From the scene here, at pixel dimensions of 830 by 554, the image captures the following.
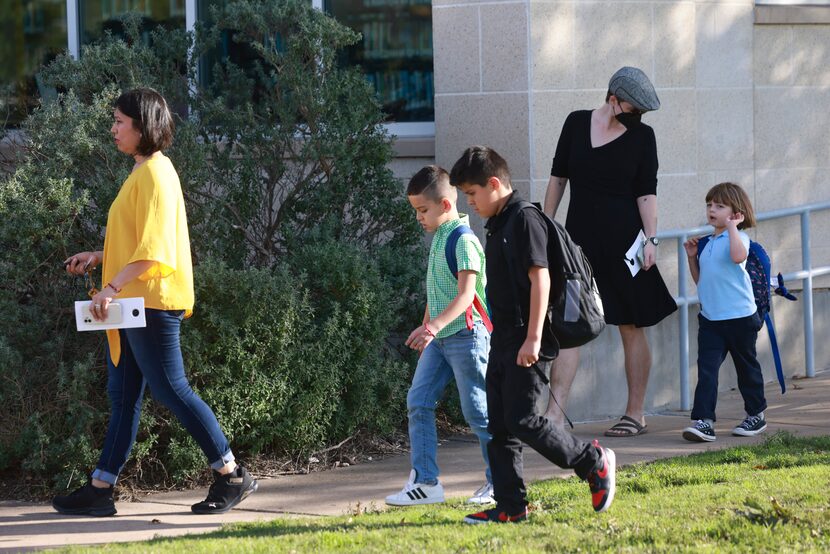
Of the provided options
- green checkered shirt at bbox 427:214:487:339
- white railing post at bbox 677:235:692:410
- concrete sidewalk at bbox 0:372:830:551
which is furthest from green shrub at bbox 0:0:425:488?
white railing post at bbox 677:235:692:410

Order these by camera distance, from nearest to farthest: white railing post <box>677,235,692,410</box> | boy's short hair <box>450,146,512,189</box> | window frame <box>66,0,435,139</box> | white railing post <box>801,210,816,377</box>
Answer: boy's short hair <box>450,146,512,189</box> → white railing post <box>677,235,692,410</box> → window frame <box>66,0,435,139</box> → white railing post <box>801,210,816,377</box>

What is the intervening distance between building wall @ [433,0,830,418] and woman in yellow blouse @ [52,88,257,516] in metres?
3.09

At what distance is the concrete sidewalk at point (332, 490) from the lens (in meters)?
5.48

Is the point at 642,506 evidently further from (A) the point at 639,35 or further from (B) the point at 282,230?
(A) the point at 639,35

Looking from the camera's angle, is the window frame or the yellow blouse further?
the window frame

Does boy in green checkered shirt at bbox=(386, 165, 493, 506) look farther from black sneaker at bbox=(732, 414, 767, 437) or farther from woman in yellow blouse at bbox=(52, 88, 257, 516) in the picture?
black sneaker at bbox=(732, 414, 767, 437)

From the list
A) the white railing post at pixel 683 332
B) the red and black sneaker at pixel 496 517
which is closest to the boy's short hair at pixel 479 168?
the red and black sneaker at pixel 496 517

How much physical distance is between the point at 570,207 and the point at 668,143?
1739mm

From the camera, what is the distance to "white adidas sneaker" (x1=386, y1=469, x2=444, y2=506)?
225 inches

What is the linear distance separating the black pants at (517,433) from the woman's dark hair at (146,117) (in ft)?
6.17

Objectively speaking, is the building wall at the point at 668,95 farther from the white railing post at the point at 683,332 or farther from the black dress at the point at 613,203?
the black dress at the point at 613,203

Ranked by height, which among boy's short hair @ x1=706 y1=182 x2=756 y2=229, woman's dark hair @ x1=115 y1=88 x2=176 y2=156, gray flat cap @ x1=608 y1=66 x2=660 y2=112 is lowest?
boy's short hair @ x1=706 y1=182 x2=756 y2=229

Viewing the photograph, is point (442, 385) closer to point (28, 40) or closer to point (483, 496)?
point (483, 496)

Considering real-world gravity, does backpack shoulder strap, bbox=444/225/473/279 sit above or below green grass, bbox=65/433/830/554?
above
